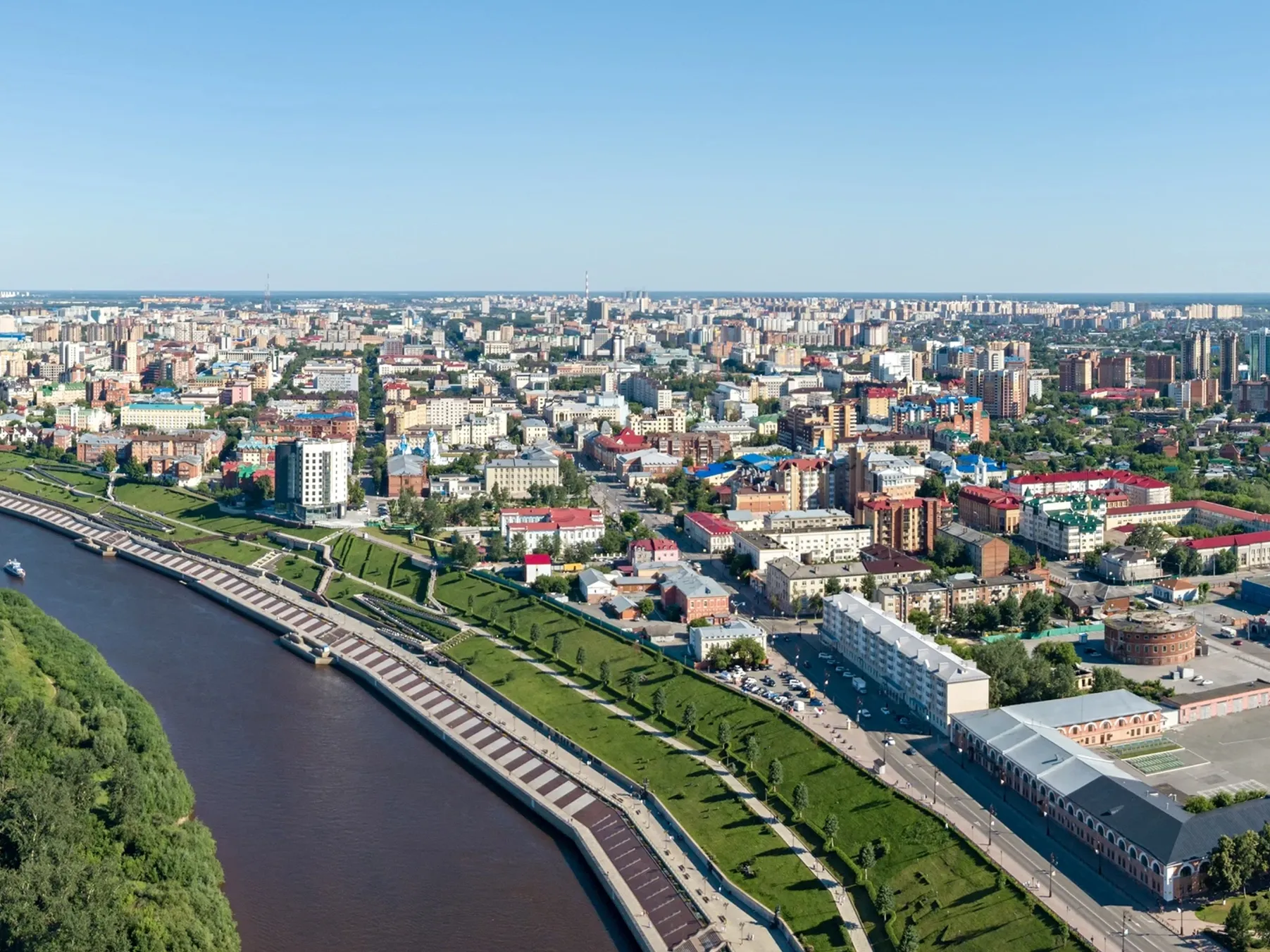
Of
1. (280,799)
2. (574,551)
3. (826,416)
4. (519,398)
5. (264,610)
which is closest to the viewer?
(280,799)

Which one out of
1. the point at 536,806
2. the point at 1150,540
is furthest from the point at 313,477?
the point at 1150,540

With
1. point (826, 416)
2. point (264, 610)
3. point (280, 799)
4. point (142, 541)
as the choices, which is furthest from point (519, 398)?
point (280, 799)

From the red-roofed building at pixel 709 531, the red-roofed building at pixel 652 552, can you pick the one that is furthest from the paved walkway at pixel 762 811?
the red-roofed building at pixel 709 531

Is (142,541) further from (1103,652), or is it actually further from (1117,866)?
(1117,866)

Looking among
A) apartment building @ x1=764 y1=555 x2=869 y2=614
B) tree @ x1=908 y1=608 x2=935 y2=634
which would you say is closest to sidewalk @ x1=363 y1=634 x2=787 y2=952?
apartment building @ x1=764 y1=555 x2=869 y2=614

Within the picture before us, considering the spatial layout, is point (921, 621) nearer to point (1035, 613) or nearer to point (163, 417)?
point (1035, 613)

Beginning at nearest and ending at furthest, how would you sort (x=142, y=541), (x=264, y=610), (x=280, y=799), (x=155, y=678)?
(x=280, y=799) < (x=155, y=678) < (x=264, y=610) < (x=142, y=541)
